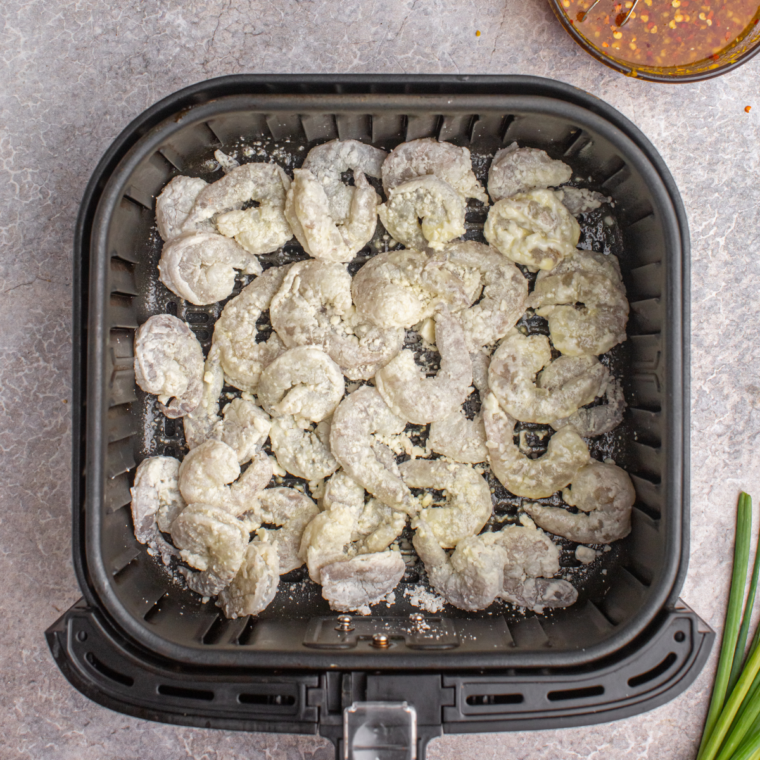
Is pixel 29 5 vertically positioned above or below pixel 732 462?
above

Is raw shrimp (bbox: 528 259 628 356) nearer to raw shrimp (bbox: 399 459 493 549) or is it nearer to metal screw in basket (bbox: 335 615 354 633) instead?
raw shrimp (bbox: 399 459 493 549)

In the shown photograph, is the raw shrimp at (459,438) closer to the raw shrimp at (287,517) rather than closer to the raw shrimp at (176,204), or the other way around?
the raw shrimp at (287,517)

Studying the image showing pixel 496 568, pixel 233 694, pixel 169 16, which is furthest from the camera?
pixel 169 16

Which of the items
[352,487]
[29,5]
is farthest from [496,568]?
[29,5]

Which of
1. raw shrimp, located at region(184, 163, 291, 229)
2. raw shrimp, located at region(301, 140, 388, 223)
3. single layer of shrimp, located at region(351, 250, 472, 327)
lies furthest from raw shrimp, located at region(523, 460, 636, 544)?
raw shrimp, located at region(184, 163, 291, 229)

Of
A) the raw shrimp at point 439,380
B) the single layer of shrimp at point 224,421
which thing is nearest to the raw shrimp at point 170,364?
the single layer of shrimp at point 224,421

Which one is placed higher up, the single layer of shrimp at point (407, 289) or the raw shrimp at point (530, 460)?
the single layer of shrimp at point (407, 289)

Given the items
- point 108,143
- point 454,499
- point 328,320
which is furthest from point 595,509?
point 108,143

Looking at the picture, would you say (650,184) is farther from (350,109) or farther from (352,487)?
(352,487)

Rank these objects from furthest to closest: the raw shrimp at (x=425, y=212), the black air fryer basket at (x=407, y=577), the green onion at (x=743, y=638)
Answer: the green onion at (x=743, y=638)
the raw shrimp at (x=425, y=212)
the black air fryer basket at (x=407, y=577)
